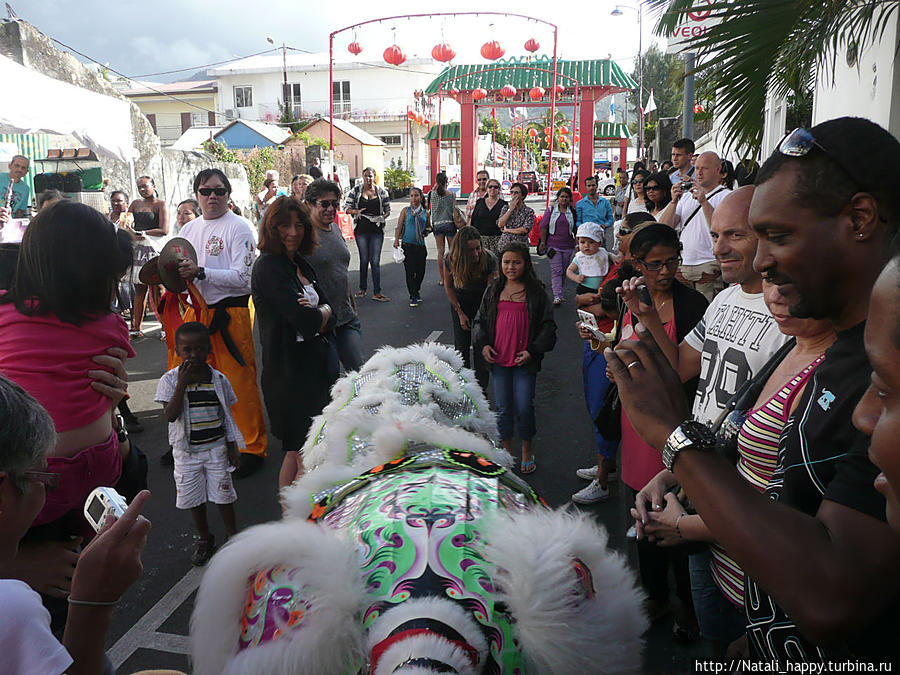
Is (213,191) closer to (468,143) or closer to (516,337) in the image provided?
(516,337)

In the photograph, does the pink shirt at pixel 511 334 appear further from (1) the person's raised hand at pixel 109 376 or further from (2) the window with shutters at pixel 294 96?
(2) the window with shutters at pixel 294 96

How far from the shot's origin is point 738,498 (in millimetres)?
1079

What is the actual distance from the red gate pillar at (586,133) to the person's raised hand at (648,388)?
83.1 feet

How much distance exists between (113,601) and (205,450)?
2327 mm

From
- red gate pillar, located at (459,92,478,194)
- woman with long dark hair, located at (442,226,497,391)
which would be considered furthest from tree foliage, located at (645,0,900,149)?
red gate pillar, located at (459,92,478,194)

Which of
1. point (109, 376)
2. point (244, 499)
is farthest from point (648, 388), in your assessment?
point (244, 499)

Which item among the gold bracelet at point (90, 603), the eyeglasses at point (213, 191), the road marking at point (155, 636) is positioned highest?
the eyeglasses at point (213, 191)

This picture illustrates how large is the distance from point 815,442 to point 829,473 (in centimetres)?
6

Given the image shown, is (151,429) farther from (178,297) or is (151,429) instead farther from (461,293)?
(461,293)

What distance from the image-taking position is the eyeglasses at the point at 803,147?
52.5 inches

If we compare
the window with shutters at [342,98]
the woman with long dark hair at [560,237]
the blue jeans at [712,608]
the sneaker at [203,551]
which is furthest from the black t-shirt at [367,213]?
the window with shutters at [342,98]

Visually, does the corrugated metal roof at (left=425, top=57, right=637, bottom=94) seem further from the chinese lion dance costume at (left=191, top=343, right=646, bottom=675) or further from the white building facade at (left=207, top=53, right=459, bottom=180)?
the white building facade at (left=207, top=53, right=459, bottom=180)

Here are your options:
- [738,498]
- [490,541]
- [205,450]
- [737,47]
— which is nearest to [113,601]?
[490,541]

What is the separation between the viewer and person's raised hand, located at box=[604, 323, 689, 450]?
1242mm
